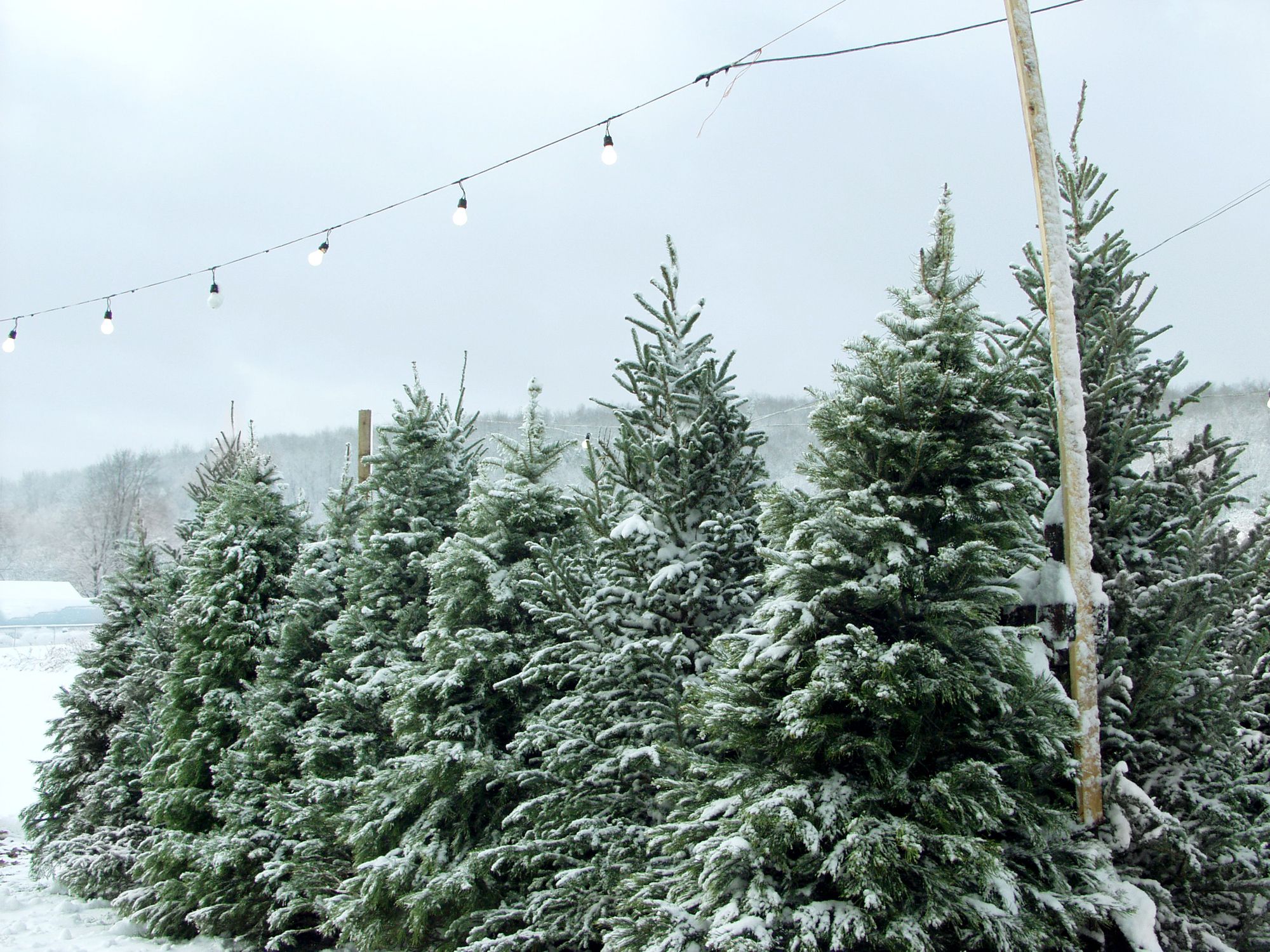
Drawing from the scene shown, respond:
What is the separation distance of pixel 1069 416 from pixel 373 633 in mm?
6199

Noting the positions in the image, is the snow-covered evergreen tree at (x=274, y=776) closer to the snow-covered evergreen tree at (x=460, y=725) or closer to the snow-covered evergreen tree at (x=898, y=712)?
the snow-covered evergreen tree at (x=460, y=725)

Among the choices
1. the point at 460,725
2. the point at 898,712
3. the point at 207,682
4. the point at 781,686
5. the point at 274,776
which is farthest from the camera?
the point at 207,682

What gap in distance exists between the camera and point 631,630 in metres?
5.84

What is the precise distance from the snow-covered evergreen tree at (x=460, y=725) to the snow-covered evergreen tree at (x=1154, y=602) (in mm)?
3804

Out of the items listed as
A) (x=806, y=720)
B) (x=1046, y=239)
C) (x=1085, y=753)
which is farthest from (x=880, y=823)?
(x=1046, y=239)

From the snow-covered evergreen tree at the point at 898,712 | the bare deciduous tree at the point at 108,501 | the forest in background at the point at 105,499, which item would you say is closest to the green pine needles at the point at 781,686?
the snow-covered evergreen tree at the point at 898,712

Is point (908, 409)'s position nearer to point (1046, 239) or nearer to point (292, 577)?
point (1046, 239)

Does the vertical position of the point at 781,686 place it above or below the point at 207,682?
above

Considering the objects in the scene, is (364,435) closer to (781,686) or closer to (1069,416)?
(781,686)

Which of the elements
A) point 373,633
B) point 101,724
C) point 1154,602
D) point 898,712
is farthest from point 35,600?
point 1154,602

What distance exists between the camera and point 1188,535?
4.52 meters

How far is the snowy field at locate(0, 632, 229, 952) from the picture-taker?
9.66 m

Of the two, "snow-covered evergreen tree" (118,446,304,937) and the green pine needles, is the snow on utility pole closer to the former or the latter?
the green pine needles

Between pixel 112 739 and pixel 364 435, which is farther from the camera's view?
pixel 112 739
